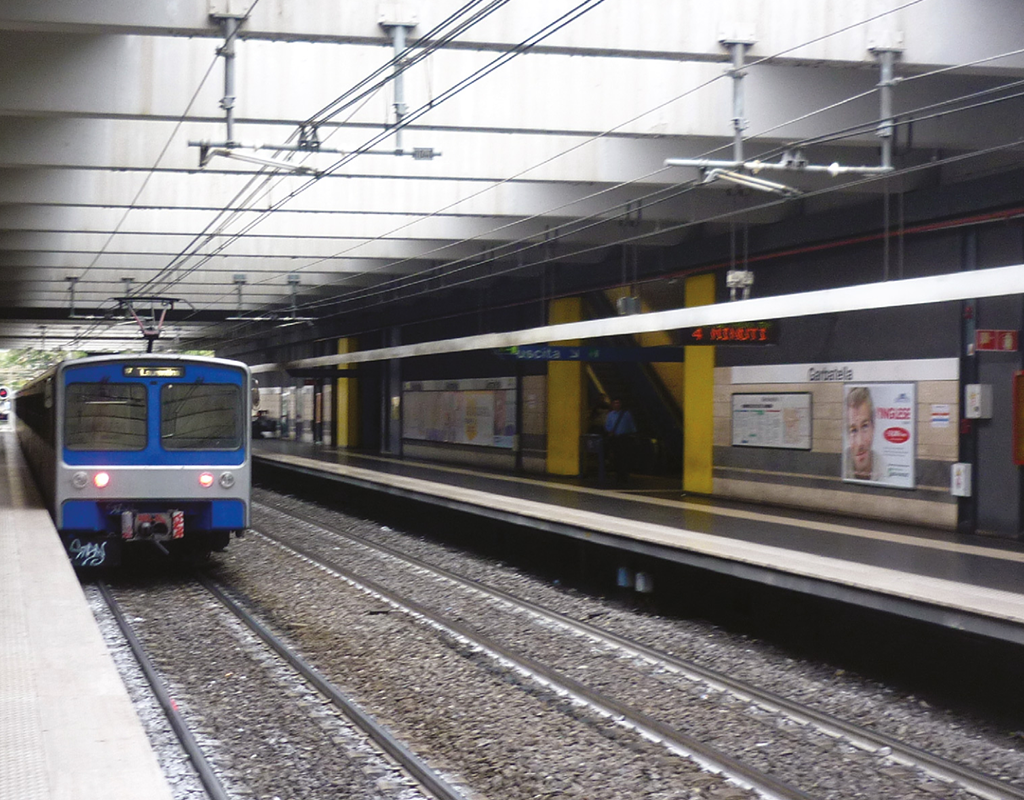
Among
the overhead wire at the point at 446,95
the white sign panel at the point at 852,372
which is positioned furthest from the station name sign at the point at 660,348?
the overhead wire at the point at 446,95

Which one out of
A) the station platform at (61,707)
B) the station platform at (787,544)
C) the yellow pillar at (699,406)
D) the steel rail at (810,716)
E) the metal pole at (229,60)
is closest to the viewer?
the station platform at (61,707)

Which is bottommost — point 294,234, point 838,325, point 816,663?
point 816,663

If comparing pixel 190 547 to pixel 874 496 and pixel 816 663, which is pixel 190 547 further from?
pixel 874 496

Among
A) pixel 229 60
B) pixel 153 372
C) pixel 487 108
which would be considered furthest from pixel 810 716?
pixel 153 372

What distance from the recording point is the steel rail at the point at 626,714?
19.1 feet

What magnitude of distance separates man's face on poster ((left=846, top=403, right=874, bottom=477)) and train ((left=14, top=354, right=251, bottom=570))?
7386mm

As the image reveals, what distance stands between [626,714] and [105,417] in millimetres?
7051

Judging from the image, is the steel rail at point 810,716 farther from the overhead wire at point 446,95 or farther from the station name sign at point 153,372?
the overhead wire at point 446,95

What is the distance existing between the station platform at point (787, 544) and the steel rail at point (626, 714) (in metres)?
1.97

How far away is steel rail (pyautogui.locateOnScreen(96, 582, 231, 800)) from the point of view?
5.77m

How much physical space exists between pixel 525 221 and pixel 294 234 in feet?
12.0

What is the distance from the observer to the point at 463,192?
1515 centimetres

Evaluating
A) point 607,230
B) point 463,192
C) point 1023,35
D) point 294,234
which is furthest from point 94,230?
point 1023,35

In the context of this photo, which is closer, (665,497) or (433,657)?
(433,657)
